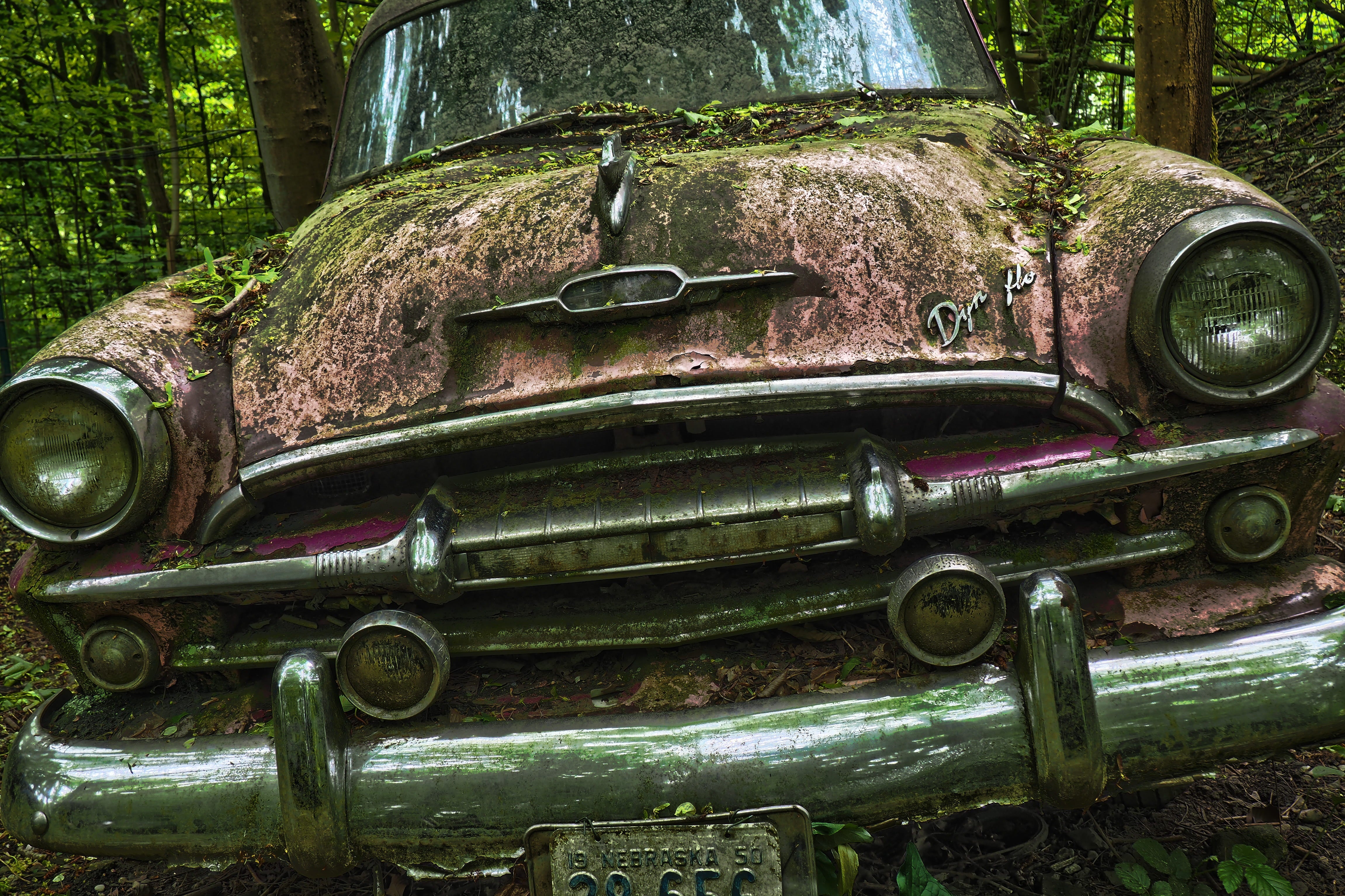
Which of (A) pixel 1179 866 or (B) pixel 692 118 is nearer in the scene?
(A) pixel 1179 866

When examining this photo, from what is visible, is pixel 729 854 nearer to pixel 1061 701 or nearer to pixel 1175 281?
pixel 1061 701

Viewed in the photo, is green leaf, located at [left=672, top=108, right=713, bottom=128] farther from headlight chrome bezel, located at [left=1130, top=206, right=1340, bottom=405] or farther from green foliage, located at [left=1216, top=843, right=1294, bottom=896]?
green foliage, located at [left=1216, top=843, right=1294, bottom=896]

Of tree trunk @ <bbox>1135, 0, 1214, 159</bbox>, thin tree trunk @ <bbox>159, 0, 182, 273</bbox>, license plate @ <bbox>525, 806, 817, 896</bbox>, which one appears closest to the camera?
license plate @ <bbox>525, 806, 817, 896</bbox>

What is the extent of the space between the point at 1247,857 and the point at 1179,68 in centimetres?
382

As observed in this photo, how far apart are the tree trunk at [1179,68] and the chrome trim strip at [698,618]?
3465 millimetres

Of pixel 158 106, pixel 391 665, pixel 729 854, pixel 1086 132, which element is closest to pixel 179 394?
pixel 391 665

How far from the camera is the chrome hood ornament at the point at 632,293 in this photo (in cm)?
174

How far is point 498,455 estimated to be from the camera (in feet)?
6.47

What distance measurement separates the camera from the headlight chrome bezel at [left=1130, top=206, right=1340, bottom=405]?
156 centimetres

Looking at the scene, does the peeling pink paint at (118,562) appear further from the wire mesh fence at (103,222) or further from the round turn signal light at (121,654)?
the wire mesh fence at (103,222)

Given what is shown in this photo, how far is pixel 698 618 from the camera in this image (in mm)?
1731

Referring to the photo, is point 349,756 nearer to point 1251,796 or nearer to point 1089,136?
point 1251,796

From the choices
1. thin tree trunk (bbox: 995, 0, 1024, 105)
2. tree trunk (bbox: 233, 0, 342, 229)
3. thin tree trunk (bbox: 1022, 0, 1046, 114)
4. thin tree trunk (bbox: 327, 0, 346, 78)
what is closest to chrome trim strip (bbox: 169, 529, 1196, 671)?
tree trunk (bbox: 233, 0, 342, 229)

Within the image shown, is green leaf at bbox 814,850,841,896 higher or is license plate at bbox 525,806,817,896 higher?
license plate at bbox 525,806,817,896
